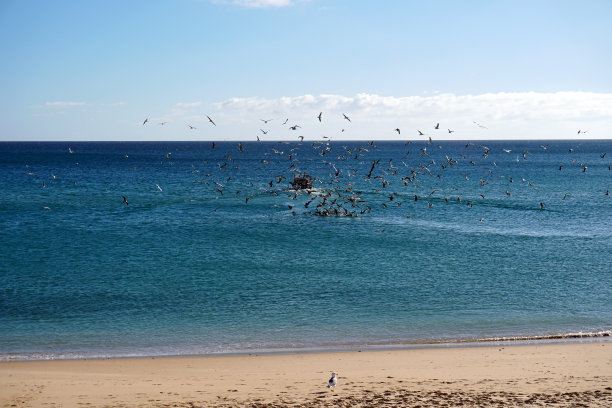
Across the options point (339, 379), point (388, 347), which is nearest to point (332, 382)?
point (339, 379)

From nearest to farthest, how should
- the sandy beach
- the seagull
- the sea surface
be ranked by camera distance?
the sandy beach, the seagull, the sea surface

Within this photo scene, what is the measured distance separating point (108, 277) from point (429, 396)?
2320 cm

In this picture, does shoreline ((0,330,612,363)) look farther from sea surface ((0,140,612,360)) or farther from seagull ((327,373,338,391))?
seagull ((327,373,338,391))

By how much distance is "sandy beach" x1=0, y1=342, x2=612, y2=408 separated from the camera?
1440cm

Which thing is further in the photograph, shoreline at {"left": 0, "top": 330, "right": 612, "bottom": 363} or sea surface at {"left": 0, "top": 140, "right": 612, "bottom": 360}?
sea surface at {"left": 0, "top": 140, "right": 612, "bottom": 360}

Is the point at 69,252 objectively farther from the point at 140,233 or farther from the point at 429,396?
the point at 429,396

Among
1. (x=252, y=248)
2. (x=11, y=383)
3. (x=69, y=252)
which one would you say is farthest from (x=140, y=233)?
(x=11, y=383)

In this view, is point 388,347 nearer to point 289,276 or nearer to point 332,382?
point 332,382

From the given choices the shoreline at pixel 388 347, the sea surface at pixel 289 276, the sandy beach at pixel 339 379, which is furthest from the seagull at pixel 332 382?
the sea surface at pixel 289 276

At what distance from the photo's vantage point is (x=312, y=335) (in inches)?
879

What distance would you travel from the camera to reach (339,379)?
53.8 ft

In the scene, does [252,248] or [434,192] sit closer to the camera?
[252,248]

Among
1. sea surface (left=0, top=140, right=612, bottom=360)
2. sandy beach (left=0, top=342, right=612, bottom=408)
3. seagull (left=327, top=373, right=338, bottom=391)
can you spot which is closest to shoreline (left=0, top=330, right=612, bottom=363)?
sea surface (left=0, top=140, right=612, bottom=360)

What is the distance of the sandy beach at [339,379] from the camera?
567 inches
